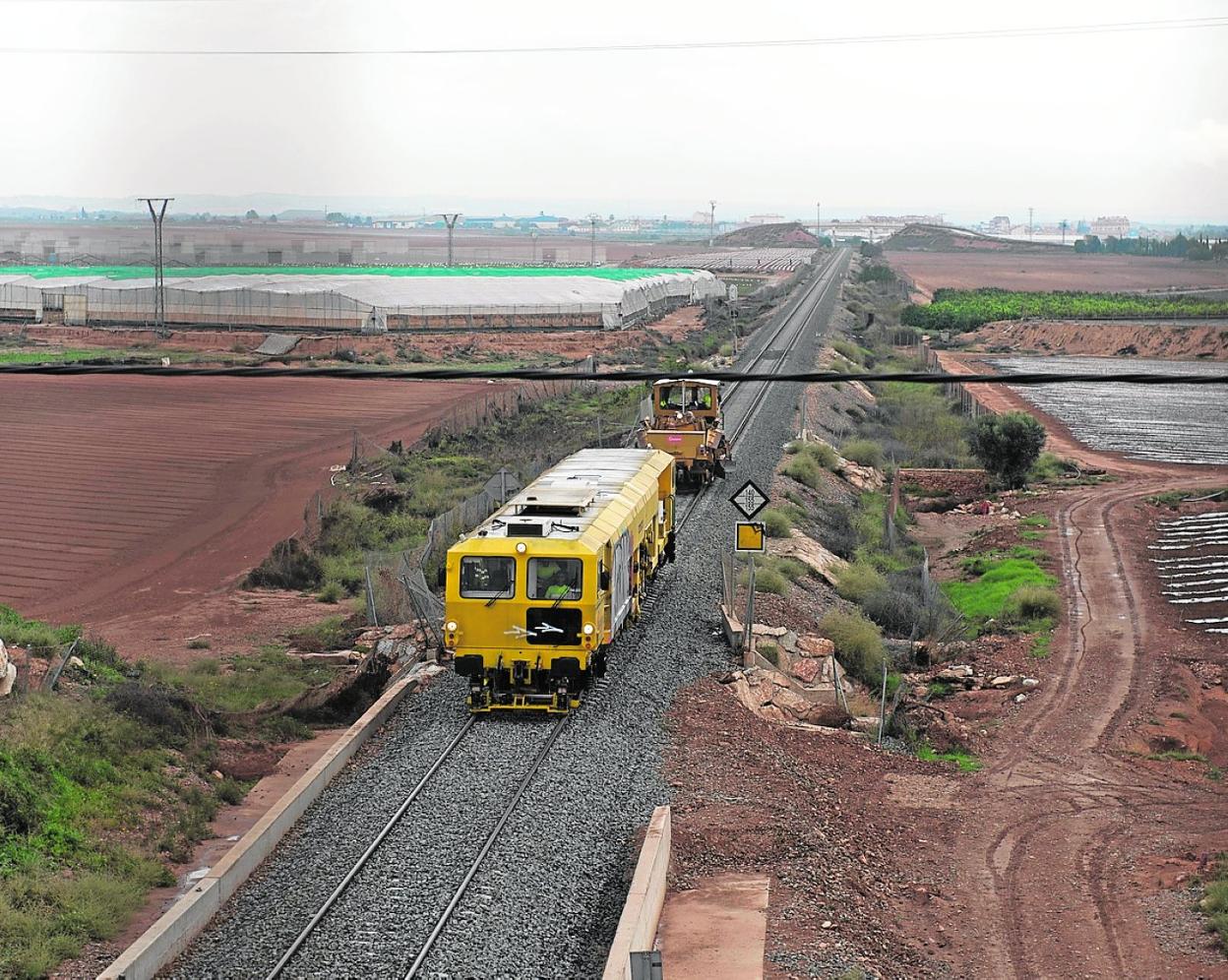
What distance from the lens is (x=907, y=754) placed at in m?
22.5

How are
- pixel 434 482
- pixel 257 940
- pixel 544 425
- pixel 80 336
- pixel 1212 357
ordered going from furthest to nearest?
pixel 1212 357
pixel 80 336
pixel 544 425
pixel 434 482
pixel 257 940

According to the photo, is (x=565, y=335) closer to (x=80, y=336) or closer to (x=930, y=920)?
(x=80, y=336)

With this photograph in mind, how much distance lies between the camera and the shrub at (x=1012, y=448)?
5016 centimetres

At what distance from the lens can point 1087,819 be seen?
20.7 meters

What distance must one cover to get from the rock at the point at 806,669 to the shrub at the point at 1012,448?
2720 centimetres

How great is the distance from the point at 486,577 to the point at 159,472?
31706mm

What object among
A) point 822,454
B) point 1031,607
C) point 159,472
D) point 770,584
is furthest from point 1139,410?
point 770,584

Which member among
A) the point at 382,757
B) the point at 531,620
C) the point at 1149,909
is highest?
the point at 531,620

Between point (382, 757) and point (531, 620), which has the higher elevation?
point (531, 620)

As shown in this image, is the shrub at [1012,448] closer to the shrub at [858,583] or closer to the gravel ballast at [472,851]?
the shrub at [858,583]

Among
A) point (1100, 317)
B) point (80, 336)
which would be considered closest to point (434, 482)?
point (80, 336)

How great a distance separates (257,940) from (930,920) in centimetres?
782

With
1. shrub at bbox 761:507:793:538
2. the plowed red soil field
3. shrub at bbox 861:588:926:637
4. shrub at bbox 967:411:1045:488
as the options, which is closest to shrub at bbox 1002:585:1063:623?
shrub at bbox 861:588:926:637

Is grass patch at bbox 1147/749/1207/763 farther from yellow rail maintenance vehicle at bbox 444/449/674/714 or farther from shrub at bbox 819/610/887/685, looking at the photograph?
yellow rail maintenance vehicle at bbox 444/449/674/714
